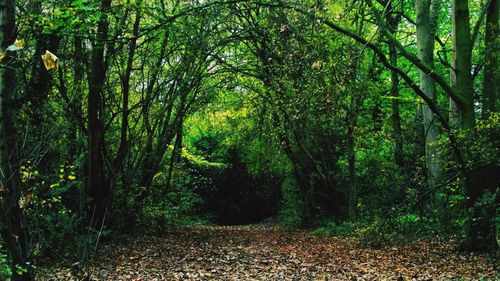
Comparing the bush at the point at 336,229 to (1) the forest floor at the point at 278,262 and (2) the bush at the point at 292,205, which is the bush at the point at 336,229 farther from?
(2) the bush at the point at 292,205

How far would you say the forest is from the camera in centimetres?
723

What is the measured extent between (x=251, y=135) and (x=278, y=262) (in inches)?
349

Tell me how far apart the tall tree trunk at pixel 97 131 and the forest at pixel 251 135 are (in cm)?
5

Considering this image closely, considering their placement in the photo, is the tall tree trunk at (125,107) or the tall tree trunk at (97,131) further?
the tall tree trunk at (125,107)

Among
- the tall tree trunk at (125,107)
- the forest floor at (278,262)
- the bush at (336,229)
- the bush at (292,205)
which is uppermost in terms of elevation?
the tall tree trunk at (125,107)

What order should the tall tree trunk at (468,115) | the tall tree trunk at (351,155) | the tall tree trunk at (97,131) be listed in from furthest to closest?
the tall tree trunk at (351,155), the tall tree trunk at (97,131), the tall tree trunk at (468,115)

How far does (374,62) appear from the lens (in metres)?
14.8

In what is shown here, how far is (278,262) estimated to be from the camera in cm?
912

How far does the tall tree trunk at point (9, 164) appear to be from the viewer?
4.06m

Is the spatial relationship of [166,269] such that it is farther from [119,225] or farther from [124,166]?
[124,166]

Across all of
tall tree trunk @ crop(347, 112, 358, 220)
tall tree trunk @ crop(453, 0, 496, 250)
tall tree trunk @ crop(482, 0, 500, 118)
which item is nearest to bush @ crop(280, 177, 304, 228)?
tall tree trunk @ crop(347, 112, 358, 220)

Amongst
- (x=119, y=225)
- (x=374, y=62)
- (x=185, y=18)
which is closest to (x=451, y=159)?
(x=374, y=62)

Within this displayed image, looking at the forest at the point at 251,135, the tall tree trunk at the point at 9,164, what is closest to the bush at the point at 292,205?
the forest at the point at 251,135

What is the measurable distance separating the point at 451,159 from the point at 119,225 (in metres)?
8.10
